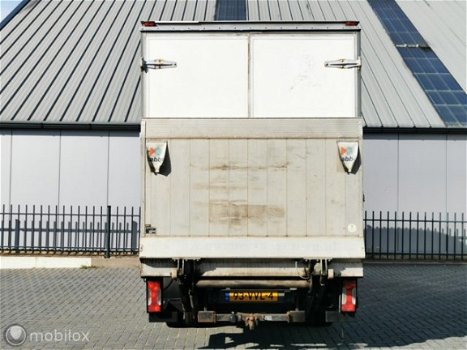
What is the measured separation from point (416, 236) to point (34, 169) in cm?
1078

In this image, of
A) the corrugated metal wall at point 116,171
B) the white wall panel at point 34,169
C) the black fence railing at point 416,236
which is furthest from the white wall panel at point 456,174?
the white wall panel at point 34,169

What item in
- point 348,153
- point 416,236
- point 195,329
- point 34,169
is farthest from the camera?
point 34,169

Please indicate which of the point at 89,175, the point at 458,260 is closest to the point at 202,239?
the point at 89,175

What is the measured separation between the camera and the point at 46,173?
15492 millimetres

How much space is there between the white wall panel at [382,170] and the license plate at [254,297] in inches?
386

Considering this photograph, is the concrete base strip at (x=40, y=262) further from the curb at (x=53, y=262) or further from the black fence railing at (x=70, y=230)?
the black fence railing at (x=70, y=230)

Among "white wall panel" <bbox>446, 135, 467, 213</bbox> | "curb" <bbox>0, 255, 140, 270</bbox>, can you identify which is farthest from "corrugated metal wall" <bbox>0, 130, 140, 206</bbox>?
"white wall panel" <bbox>446, 135, 467, 213</bbox>

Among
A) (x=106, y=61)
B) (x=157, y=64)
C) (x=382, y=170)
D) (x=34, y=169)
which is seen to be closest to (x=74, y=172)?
(x=34, y=169)

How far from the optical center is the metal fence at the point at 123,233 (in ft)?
49.2

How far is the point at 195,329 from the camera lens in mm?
8055

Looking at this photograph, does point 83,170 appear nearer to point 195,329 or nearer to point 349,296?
point 195,329

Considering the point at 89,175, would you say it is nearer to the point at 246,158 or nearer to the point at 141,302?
the point at 141,302

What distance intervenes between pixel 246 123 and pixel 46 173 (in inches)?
422

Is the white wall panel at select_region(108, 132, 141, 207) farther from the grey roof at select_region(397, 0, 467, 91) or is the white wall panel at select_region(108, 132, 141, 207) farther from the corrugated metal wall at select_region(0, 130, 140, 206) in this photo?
the grey roof at select_region(397, 0, 467, 91)
